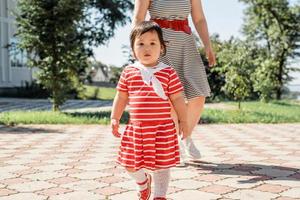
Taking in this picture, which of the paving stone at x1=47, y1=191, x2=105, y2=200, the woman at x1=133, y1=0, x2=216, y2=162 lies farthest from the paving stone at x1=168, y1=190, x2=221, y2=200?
the woman at x1=133, y1=0, x2=216, y2=162

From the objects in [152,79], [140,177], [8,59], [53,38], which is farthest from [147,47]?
[8,59]

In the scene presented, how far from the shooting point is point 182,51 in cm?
433

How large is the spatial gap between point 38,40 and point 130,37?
9.69m

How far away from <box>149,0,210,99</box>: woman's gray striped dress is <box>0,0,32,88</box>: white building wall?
2259cm

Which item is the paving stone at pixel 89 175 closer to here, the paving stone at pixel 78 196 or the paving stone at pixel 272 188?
the paving stone at pixel 78 196

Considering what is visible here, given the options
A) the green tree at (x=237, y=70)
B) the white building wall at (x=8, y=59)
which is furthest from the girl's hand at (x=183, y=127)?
the white building wall at (x=8, y=59)

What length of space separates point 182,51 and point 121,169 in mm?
1168

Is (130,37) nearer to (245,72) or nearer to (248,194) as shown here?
(248,194)

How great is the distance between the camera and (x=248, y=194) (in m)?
3.39

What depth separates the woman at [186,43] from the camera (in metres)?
4.20

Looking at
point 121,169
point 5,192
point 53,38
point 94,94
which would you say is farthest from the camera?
point 94,94

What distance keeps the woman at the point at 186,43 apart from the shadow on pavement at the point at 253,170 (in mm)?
414

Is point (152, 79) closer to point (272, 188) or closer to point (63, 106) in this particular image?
point (272, 188)

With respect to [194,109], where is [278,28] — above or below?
above
